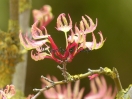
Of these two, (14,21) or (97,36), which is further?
(97,36)

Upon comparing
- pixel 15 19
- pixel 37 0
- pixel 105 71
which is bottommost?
pixel 105 71

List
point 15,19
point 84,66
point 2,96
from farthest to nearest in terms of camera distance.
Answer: point 84,66, point 15,19, point 2,96

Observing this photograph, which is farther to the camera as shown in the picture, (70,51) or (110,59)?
(110,59)

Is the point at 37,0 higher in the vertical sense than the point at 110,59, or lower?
higher

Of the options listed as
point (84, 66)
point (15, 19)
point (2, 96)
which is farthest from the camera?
point (84, 66)

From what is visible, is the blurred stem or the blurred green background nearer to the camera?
the blurred stem

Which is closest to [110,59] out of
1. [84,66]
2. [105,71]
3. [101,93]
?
[84,66]

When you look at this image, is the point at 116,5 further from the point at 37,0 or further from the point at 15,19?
the point at 15,19

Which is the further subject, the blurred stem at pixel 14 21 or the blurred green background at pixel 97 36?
the blurred green background at pixel 97 36
